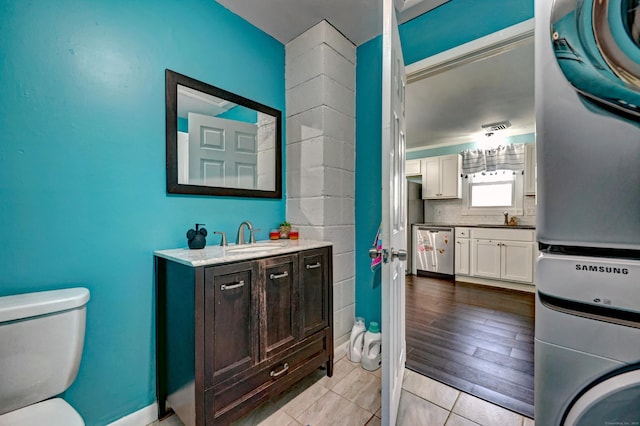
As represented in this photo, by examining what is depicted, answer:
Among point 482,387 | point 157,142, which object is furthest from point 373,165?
point 482,387

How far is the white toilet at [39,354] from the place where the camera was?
897mm

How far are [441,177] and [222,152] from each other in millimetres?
4213

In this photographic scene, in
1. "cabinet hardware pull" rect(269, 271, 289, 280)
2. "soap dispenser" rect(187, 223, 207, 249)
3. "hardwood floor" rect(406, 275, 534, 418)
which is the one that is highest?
"soap dispenser" rect(187, 223, 207, 249)

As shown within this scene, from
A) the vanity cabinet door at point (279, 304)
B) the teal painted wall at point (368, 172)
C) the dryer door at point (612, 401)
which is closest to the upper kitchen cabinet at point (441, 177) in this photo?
the teal painted wall at point (368, 172)

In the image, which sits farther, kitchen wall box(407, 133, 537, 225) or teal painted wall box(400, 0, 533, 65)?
kitchen wall box(407, 133, 537, 225)

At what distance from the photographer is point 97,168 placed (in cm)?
127

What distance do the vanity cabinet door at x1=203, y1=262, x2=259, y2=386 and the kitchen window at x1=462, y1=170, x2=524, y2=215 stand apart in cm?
465

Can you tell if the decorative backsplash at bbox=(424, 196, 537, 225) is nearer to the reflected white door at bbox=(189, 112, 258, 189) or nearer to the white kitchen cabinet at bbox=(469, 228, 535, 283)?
the white kitchen cabinet at bbox=(469, 228, 535, 283)

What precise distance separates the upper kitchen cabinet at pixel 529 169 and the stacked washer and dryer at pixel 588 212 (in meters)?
4.38

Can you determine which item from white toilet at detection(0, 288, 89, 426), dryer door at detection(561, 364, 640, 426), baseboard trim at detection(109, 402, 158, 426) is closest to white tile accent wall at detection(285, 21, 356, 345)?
baseboard trim at detection(109, 402, 158, 426)

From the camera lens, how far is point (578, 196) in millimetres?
612

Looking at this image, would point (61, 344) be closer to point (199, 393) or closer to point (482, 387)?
point (199, 393)

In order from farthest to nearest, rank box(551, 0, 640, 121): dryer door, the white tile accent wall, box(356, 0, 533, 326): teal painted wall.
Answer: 1. the white tile accent wall
2. box(356, 0, 533, 326): teal painted wall
3. box(551, 0, 640, 121): dryer door

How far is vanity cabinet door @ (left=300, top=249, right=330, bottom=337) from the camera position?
1597 millimetres
